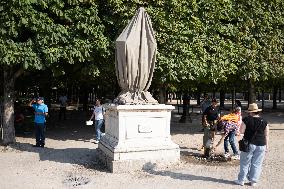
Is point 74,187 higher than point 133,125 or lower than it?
lower

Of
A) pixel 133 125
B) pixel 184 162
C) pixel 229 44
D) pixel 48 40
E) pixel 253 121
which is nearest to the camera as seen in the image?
pixel 253 121

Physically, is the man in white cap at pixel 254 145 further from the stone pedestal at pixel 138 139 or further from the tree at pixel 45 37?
the tree at pixel 45 37

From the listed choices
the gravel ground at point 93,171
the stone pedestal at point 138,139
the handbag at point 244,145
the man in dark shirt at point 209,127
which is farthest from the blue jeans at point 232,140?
the handbag at point 244,145

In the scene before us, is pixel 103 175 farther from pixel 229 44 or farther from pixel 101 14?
pixel 229 44

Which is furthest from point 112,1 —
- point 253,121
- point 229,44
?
point 253,121

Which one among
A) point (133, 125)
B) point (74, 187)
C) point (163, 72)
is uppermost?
point (163, 72)

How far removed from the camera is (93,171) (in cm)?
971

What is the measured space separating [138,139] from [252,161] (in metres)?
2.91

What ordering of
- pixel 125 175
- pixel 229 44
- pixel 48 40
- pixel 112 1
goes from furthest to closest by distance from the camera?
pixel 229 44, pixel 112 1, pixel 48 40, pixel 125 175

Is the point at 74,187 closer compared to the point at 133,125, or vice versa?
the point at 74,187

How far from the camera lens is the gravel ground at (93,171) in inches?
332

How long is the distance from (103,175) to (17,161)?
318 centimetres

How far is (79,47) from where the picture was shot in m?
13.1

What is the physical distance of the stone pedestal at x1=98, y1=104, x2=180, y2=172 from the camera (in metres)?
9.55
